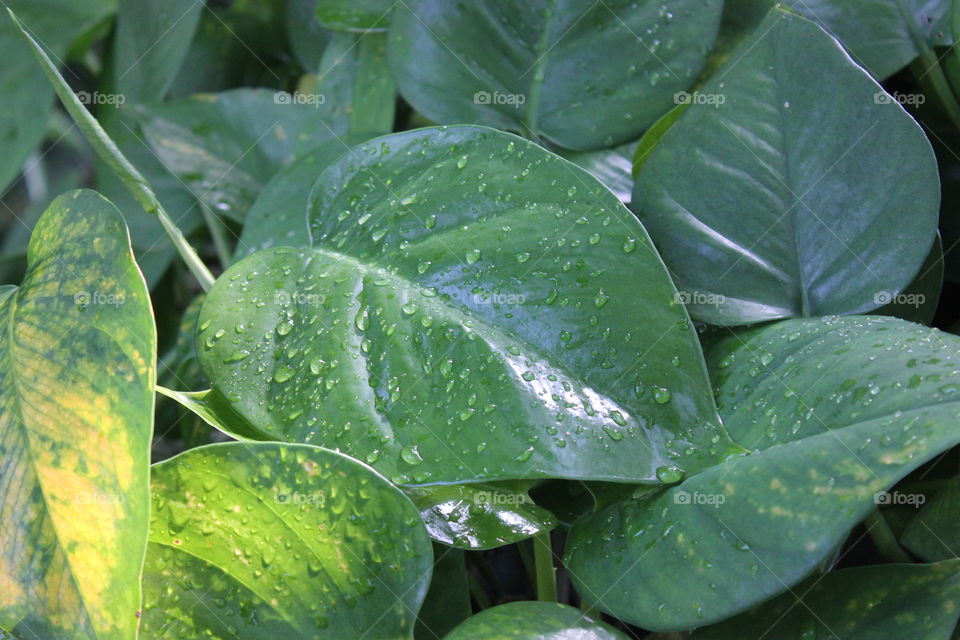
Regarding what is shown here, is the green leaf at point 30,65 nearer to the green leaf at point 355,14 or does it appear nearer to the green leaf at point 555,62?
the green leaf at point 355,14

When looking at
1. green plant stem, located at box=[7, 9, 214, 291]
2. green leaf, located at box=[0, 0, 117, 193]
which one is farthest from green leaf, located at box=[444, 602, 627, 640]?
green leaf, located at box=[0, 0, 117, 193]

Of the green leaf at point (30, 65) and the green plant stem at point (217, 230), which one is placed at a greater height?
the green leaf at point (30, 65)

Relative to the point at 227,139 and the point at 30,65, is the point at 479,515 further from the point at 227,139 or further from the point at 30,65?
the point at 30,65

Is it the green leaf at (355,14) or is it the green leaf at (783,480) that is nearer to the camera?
the green leaf at (783,480)

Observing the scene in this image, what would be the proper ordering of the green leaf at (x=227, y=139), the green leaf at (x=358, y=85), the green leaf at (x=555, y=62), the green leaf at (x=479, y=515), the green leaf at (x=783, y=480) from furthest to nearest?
the green leaf at (x=227, y=139)
the green leaf at (x=358, y=85)
the green leaf at (x=555, y=62)
the green leaf at (x=479, y=515)
the green leaf at (x=783, y=480)

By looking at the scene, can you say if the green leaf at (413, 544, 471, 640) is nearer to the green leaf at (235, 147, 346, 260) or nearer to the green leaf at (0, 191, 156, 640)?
the green leaf at (0, 191, 156, 640)

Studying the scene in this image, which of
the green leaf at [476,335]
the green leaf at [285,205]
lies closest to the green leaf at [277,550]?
the green leaf at [476,335]

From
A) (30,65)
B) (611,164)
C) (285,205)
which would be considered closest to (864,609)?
(611,164)

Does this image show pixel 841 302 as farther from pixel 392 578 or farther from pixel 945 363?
pixel 392 578
